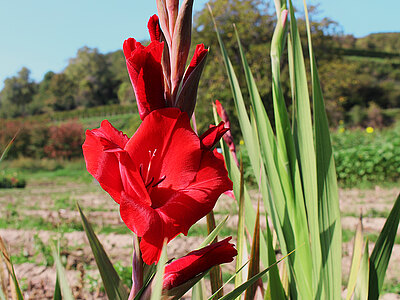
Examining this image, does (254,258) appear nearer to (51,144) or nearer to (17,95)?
(51,144)

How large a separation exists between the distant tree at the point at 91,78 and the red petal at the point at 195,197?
33544 millimetres

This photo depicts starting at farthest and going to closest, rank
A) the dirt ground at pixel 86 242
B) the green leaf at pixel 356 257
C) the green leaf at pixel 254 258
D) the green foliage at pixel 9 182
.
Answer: the green foliage at pixel 9 182, the dirt ground at pixel 86 242, the green leaf at pixel 356 257, the green leaf at pixel 254 258

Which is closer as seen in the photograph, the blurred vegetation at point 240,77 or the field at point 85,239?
the field at point 85,239

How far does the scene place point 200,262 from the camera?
37 cm

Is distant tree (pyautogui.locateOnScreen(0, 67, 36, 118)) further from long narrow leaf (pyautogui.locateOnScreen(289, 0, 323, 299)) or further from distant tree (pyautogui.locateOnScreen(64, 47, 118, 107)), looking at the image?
long narrow leaf (pyautogui.locateOnScreen(289, 0, 323, 299))

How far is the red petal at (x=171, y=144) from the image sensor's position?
1.20 ft

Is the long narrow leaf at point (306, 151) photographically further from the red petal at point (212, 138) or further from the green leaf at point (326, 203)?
the red petal at point (212, 138)

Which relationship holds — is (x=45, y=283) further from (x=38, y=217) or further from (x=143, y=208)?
(x=143, y=208)

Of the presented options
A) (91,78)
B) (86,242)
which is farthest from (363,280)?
(91,78)

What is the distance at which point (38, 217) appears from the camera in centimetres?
444

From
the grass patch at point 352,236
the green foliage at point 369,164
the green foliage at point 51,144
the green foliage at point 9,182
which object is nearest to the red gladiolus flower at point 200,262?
the grass patch at point 352,236

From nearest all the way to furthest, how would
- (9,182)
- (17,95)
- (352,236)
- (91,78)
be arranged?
(352,236) → (9,182) → (17,95) → (91,78)

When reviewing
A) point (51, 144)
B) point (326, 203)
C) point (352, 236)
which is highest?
point (326, 203)

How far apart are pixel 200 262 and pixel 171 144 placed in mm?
125
